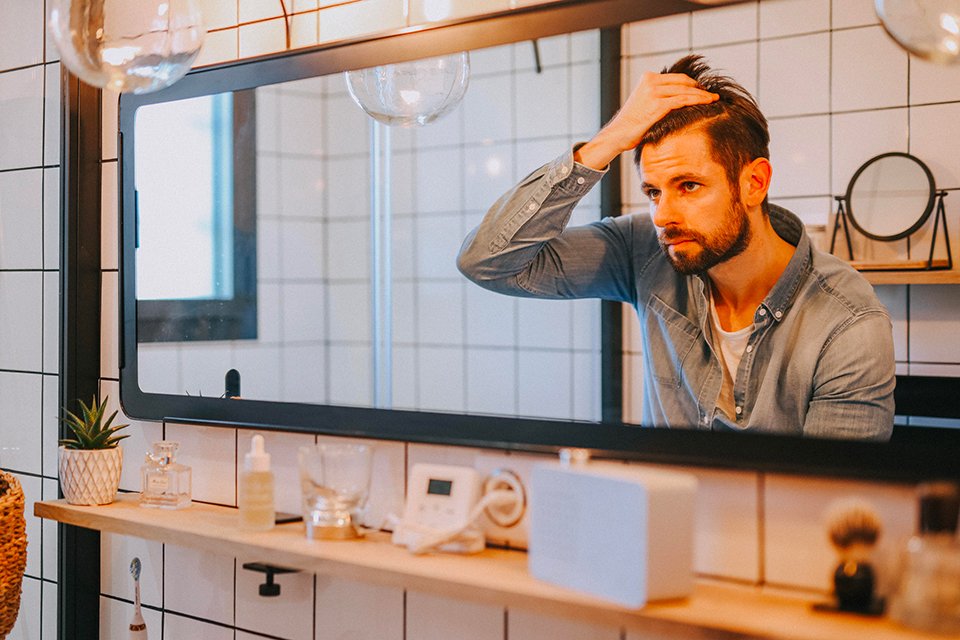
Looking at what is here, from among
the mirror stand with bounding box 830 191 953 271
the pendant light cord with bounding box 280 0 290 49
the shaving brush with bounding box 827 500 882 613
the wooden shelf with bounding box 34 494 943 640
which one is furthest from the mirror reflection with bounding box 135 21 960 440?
the shaving brush with bounding box 827 500 882 613

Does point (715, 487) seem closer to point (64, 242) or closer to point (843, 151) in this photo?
point (843, 151)

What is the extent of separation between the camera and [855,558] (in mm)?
1090

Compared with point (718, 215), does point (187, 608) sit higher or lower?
lower

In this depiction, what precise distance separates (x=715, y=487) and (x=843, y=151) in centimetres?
46

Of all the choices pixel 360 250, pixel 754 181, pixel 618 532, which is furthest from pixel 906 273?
pixel 360 250

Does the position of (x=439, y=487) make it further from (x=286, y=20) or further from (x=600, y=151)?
(x=286, y=20)

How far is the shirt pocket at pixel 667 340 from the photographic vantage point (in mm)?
1370

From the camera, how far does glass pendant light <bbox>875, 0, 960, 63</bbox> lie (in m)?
0.99

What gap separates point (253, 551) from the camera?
4.76 ft

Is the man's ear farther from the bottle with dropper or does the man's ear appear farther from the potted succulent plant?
the potted succulent plant

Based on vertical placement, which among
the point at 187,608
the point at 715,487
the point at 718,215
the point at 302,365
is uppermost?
the point at 718,215

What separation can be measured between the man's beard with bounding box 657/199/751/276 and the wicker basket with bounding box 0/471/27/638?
119 centimetres

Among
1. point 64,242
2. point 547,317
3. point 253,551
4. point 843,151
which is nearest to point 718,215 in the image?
point 843,151

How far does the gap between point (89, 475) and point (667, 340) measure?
102 centimetres
